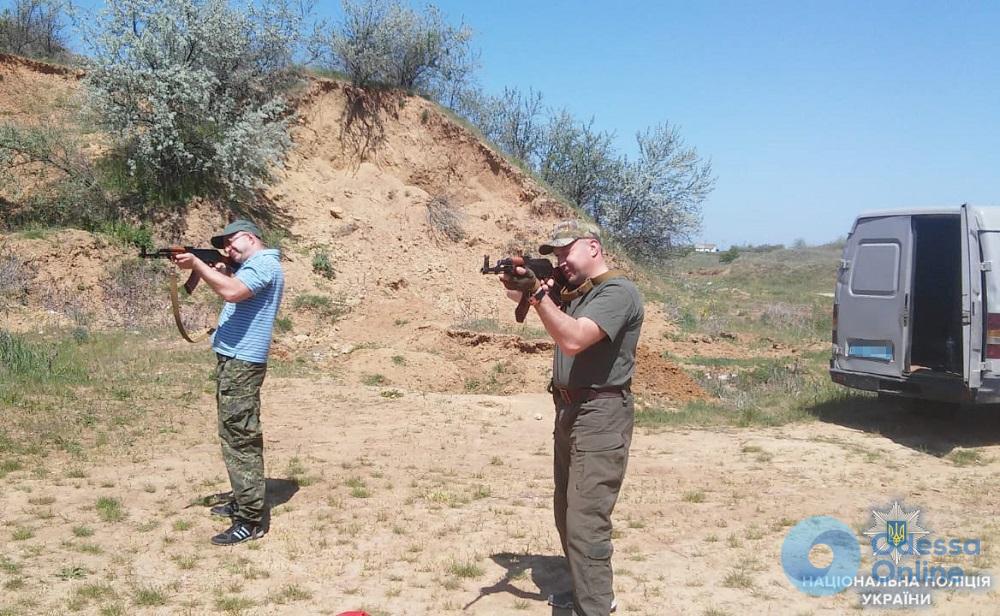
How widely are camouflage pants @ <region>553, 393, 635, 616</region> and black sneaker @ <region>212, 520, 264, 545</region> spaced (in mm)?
2269

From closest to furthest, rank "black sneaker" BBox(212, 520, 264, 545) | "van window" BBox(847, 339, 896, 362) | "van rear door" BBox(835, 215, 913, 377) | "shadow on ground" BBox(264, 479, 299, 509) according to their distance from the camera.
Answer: "black sneaker" BBox(212, 520, 264, 545)
"shadow on ground" BBox(264, 479, 299, 509)
"van rear door" BBox(835, 215, 913, 377)
"van window" BBox(847, 339, 896, 362)

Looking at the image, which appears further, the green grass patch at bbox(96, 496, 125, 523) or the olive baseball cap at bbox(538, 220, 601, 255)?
the green grass patch at bbox(96, 496, 125, 523)

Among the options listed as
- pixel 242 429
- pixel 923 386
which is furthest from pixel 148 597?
pixel 923 386

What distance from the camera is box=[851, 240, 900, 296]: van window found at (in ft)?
26.1

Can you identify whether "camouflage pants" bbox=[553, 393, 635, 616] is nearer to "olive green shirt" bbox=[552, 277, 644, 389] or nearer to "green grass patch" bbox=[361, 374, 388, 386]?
"olive green shirt" bbox=[552, 277, 644, 389]

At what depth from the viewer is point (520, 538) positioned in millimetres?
4980

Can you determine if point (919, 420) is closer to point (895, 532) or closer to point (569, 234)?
point (895, 532)

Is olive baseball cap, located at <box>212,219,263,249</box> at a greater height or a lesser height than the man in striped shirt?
greater

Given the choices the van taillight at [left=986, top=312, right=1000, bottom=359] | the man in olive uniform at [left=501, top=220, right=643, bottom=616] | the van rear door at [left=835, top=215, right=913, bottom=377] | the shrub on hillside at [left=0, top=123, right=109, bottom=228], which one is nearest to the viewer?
the man in olive uniform at [left=501, top=220, right=643, bottom=616]

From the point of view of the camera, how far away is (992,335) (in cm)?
720

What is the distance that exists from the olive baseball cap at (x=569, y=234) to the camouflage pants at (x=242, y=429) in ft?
7.33

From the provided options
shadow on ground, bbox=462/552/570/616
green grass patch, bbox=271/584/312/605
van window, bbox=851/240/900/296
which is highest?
van window, bbox=851/240/900/296

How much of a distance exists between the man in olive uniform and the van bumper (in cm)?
522

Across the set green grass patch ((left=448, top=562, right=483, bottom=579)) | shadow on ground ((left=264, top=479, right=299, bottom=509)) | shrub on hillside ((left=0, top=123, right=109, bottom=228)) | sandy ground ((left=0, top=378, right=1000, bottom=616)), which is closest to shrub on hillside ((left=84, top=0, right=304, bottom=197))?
shrub on hillside ((left=0, top=123, right=109, bottom=228))
